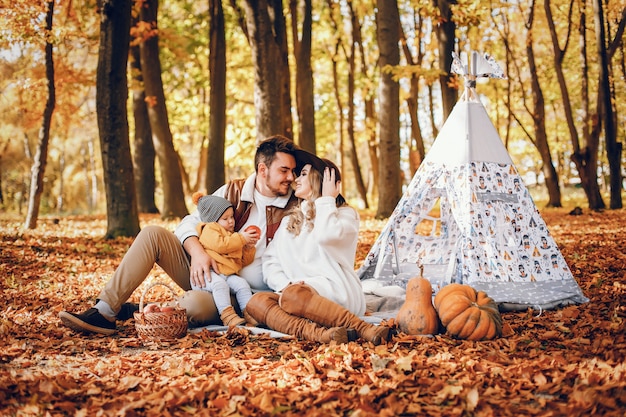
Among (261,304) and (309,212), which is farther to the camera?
(309,212)

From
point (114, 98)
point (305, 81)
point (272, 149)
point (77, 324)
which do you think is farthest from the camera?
point (305, 81)

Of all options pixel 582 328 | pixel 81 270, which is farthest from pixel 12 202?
pixel 582 328

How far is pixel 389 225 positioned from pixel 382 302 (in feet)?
3.66

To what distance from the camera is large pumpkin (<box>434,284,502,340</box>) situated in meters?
4.16

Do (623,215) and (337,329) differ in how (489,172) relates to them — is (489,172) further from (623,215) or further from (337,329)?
(623,215)

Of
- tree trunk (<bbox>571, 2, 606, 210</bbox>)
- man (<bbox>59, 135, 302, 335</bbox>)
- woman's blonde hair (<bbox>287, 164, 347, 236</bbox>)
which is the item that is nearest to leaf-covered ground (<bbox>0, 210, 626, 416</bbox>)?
man (<bbox>59, 135, 302, 335</bbox>)

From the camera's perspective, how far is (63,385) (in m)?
3.21

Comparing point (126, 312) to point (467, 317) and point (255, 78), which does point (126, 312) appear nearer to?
point (467, 317)

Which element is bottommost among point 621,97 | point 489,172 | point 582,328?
point 582,328

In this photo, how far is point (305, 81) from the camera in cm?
1441

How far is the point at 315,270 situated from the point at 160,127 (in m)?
10.2

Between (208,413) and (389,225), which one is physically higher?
(389,225)

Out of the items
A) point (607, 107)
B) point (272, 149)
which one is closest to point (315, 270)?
point (272, 149)

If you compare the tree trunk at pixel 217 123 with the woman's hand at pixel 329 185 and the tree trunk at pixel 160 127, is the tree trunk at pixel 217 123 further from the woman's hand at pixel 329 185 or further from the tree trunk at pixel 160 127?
the woman's hand at pixel 329 185
